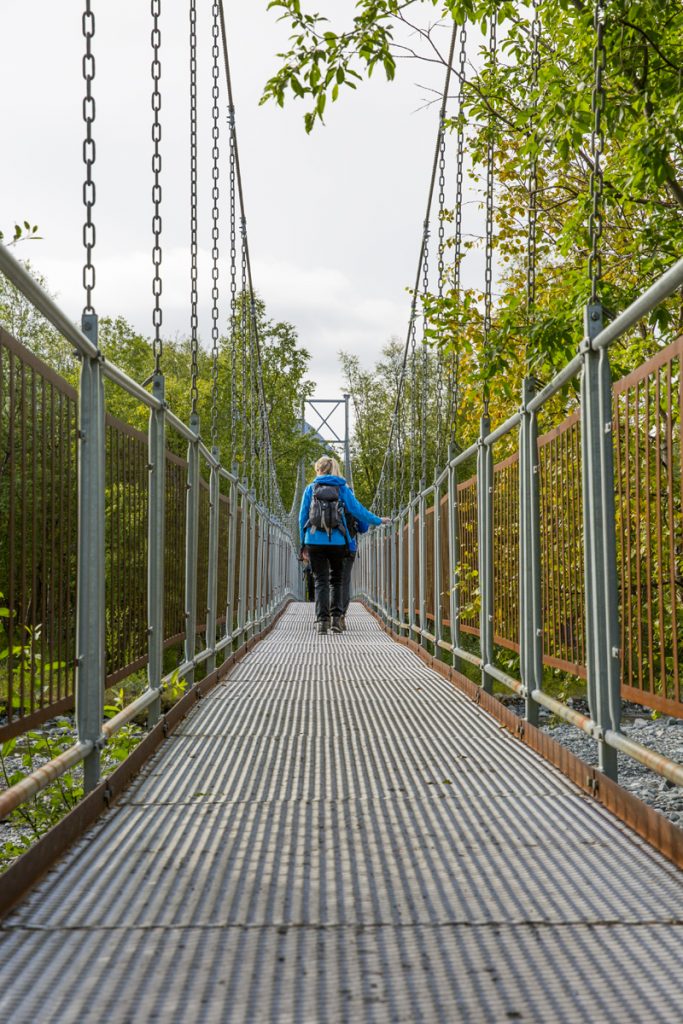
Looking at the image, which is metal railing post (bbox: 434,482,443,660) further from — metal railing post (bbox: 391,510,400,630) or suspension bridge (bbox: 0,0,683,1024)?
metal railing post (bbox: 391,510,400,630)

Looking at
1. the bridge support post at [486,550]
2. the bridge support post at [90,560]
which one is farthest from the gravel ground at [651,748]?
the bridge support post at [90,560]

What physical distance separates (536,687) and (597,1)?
5.63 feet

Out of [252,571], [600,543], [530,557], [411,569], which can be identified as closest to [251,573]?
[252,571]

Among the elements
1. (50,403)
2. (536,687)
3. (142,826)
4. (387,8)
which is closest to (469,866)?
(142,826)

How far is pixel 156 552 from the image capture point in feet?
11.0

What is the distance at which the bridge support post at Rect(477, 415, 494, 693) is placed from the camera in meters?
4.14

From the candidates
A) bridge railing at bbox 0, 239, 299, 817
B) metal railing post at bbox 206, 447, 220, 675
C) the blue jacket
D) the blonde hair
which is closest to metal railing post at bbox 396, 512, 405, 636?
the blue jacket

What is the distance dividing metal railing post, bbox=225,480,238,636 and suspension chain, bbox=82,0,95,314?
3531mm

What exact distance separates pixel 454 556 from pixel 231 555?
5.02 ft

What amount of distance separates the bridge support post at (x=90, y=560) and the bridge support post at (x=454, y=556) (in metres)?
2.80

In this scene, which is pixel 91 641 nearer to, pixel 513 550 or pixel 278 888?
pixel 278 888

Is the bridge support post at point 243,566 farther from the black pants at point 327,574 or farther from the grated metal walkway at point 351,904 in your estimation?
the grated metal walkway at point 351,904

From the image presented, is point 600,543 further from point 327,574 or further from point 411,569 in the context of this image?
point 327,574

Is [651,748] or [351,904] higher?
[351,904]
